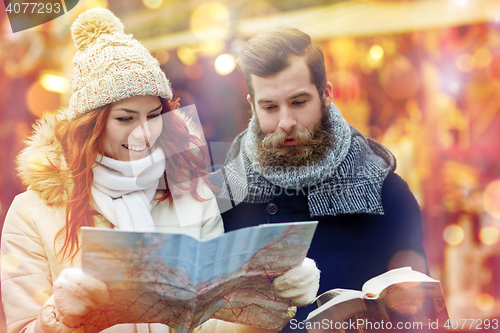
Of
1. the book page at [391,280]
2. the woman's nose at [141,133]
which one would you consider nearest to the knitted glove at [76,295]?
the woman's nose at [141,133]

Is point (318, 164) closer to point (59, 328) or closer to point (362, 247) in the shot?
point (362, 247)

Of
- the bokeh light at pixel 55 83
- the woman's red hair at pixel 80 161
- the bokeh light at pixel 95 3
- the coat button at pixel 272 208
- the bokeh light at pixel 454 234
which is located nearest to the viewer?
the woman's red hair at pixel 80 161

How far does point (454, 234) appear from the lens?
2.23 m

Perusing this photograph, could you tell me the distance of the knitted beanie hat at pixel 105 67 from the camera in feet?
3.59

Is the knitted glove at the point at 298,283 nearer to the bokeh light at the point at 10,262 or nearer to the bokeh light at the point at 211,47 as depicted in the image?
the bokeh light at the point at 10,262

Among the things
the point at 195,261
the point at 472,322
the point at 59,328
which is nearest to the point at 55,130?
the point at 59,328

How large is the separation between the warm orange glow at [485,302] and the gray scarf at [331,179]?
1.47 metres

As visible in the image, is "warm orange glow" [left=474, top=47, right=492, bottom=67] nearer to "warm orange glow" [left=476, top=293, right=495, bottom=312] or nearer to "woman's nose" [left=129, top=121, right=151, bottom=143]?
"warm orange glow" [left=476, top=293, right=495, bottom=312]

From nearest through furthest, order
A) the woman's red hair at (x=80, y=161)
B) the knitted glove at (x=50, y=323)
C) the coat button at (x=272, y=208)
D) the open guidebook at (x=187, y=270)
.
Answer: the open guidebook at (x=187, y=270) < the knitted glove at (x=50, y=323) < the woman's red hair at (x=80, y=161) < the coat button at (x=272, y=208)

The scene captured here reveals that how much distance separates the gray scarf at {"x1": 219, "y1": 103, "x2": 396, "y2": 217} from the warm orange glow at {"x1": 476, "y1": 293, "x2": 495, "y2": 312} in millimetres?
1469

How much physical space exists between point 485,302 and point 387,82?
1.60 meters

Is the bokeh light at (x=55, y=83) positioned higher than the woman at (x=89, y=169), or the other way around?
the bokeh light at (x=55, y=83)

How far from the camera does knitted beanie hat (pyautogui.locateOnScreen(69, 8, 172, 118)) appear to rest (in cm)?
110

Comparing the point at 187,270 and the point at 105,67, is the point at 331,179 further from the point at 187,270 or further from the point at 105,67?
the point at 105,67
